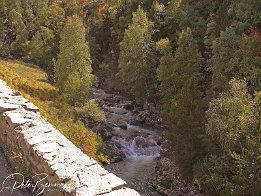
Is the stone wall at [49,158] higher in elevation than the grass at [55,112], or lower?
higher

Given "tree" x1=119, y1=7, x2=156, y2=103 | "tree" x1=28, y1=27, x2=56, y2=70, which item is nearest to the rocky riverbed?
"tree" x1=119, y1=7, x2=156, y2=103

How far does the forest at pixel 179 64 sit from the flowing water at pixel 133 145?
291 centimetres

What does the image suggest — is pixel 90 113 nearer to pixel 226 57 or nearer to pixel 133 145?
pixel 133 145

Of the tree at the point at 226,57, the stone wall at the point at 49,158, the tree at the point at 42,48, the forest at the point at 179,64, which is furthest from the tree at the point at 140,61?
the stone wall at the point at 49,158

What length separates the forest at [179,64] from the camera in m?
26.4

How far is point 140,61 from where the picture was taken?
51062mm

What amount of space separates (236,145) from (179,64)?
18886mm

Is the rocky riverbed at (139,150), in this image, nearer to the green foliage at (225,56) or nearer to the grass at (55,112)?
the grass at (55,112)

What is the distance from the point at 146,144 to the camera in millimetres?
40000

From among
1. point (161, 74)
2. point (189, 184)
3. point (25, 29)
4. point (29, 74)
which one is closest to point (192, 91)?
point (189, 184)

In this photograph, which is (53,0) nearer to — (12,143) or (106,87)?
(106,87)

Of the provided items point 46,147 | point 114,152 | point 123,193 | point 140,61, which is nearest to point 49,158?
point 46,147


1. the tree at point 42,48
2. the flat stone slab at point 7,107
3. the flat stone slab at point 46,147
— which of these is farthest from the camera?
the tree at point 42,48

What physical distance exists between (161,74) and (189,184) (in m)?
17.3
